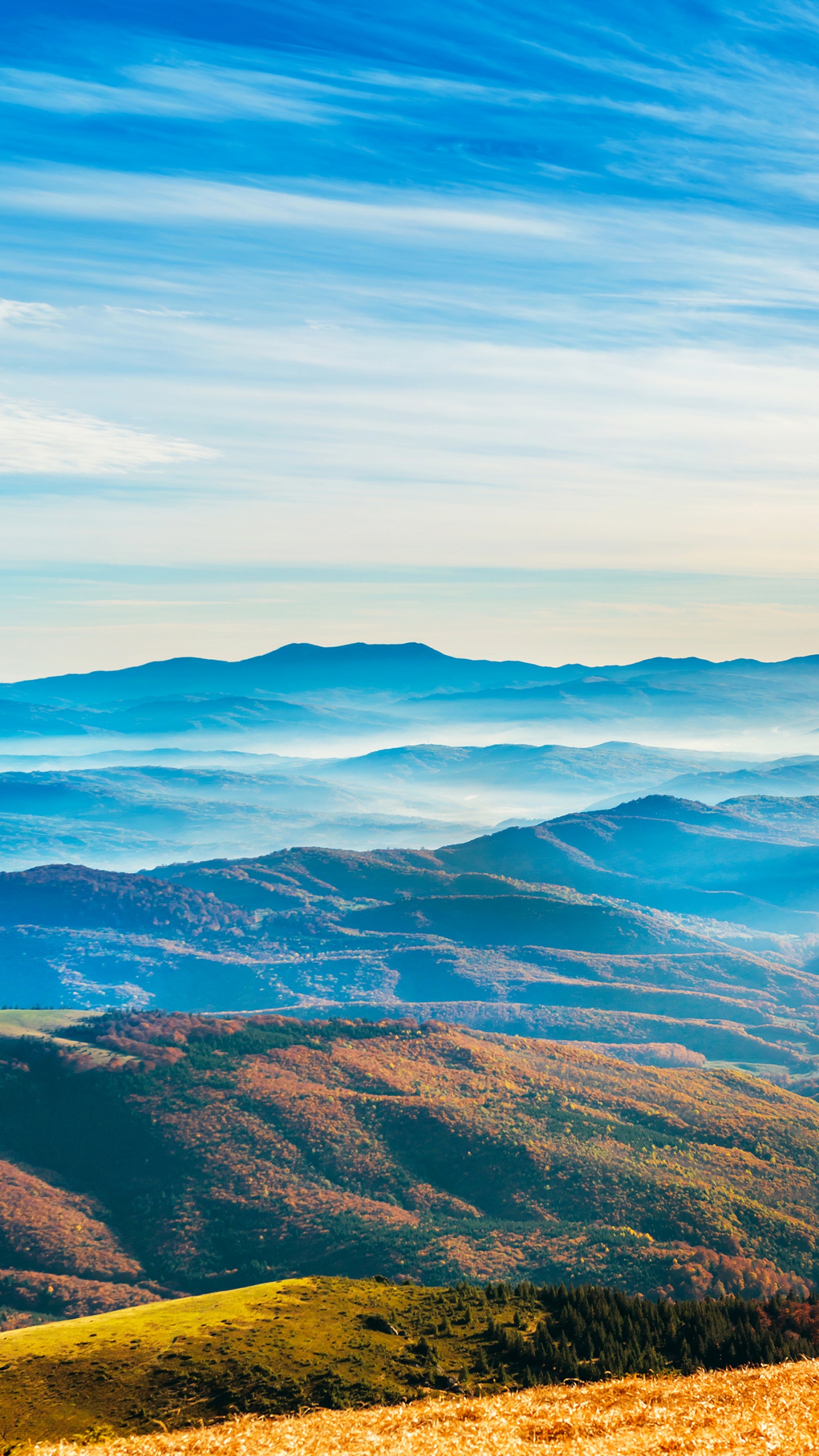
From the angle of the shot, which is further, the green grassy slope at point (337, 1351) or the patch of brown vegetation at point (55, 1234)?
the patch of brown vegetation at point (55, 1234)

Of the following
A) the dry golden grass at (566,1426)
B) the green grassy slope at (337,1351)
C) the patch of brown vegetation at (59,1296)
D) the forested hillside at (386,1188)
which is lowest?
the patch of brown vegetation at (59,1296)

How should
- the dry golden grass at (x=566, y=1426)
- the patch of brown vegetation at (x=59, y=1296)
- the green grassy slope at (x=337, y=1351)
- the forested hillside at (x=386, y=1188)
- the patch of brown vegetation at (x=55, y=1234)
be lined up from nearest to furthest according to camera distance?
the dry golden grass at (x=566, y=1426) < the green grassy slope at (x=337, y=1351) < the patch of brown vegetation at (x=59, y=1296) < the forested hillside at (x=386, y=1188) < the patch of brown vegetation at (x=55, y=1234)

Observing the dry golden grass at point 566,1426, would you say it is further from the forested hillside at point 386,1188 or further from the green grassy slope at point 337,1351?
the forested hillside at point 386,1188

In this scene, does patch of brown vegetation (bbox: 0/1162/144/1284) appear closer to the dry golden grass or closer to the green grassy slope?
the green grassy slope

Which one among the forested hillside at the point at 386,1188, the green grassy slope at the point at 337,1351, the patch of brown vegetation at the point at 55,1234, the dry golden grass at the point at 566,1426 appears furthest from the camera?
the patch of brown vegetation at the point at 55,1234

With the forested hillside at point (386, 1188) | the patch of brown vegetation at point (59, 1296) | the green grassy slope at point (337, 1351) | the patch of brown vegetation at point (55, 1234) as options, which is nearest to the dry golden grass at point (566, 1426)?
the green grassy slope at point (337, 1351)

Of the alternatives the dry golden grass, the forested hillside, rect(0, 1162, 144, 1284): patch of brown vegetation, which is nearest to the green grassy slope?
the dry golden grass

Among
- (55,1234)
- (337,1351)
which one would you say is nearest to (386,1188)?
(55,1234)

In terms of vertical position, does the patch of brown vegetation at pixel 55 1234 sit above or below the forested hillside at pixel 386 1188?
below

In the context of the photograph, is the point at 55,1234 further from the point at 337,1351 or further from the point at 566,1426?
the point at 566,1426

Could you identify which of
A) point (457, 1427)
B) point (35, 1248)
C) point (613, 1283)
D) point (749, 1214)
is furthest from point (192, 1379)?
point (749, 1214)
